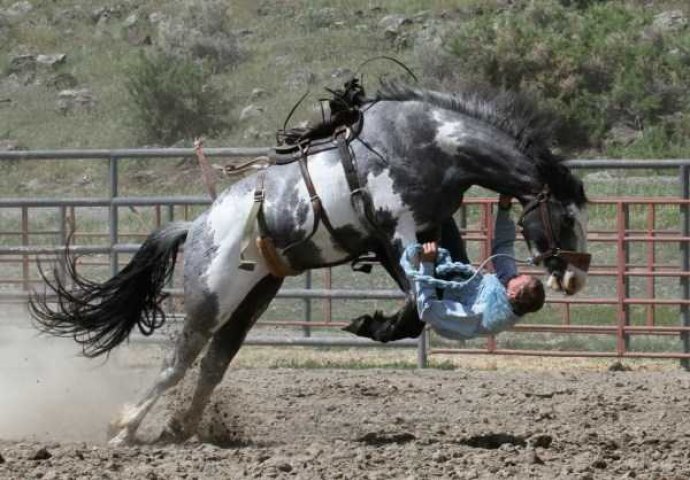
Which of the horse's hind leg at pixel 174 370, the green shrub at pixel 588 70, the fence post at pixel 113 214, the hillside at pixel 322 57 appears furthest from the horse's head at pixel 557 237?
the green shrub at pixel 588 70

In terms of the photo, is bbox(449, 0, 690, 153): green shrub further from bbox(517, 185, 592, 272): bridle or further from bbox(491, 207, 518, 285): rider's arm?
bbox(517, 185, 592, 272): bridle

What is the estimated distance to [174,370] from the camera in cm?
762

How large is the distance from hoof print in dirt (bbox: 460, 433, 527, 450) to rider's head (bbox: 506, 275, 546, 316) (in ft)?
2.19

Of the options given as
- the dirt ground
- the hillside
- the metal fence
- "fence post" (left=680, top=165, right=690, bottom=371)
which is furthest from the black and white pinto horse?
the hillside

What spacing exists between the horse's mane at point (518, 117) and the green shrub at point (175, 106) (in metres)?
20.2

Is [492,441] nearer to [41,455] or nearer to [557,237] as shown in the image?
[557,237]

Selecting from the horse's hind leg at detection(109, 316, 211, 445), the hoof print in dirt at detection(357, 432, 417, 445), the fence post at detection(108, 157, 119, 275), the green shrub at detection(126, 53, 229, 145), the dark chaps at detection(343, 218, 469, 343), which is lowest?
the hoof print in dirt at detection(357, 432, 417, 445)

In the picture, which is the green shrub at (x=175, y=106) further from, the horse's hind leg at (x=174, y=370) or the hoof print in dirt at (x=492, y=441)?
the hoof print in dirt at (x=492, y=441)

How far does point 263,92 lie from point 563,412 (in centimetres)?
2085

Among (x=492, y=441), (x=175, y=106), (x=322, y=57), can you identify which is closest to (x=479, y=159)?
(x=492, y=441)

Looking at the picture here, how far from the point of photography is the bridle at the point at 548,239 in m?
7.05

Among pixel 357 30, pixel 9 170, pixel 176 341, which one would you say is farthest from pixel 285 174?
pixel 357 30

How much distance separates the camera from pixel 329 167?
289 inches

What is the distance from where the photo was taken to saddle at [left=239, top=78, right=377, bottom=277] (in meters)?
7.25
